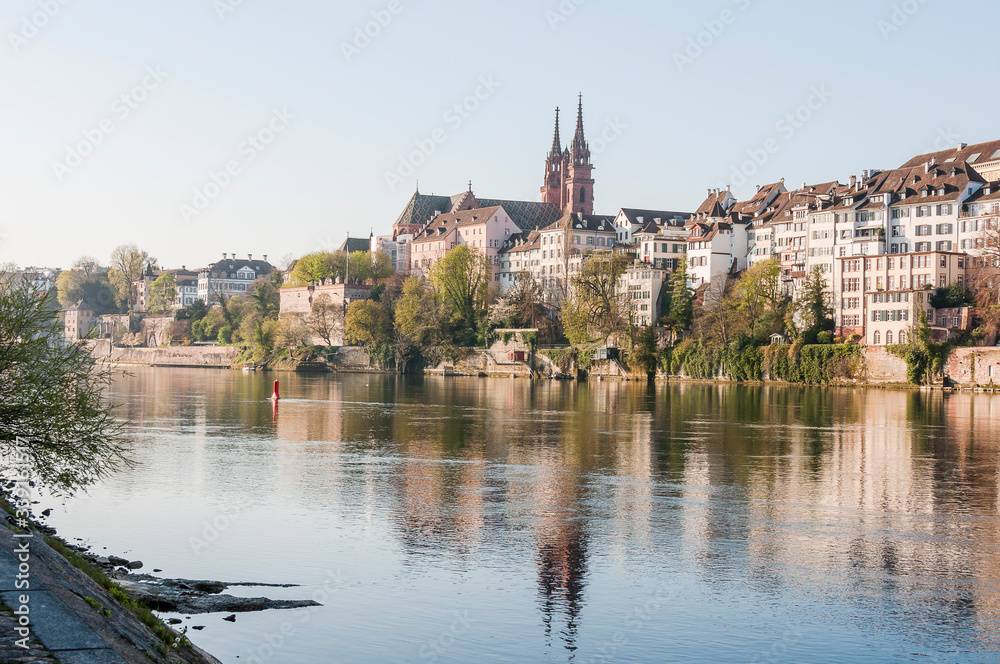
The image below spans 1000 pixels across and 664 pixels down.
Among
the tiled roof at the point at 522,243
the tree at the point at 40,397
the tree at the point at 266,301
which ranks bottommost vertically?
the tree at the point at 40,397

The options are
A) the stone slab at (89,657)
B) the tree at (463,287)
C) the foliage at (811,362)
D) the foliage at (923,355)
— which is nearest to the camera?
the stone slab at (89,657)

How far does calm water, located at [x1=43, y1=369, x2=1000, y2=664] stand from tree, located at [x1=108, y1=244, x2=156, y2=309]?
452 ft

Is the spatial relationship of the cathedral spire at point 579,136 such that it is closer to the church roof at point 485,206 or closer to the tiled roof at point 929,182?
the church roof at point 485,206

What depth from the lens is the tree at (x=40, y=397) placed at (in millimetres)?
15742

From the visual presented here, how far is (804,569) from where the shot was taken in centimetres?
1691

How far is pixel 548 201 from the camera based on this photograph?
152 m

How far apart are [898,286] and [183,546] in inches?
2724

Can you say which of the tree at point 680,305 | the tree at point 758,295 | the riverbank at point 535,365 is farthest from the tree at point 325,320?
the tree at point 758,295

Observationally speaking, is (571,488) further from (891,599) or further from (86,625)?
(86,625)

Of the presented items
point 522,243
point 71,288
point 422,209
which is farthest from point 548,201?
point 71,288

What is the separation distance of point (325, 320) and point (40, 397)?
4119 inches

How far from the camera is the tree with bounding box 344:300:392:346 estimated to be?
11169 cm

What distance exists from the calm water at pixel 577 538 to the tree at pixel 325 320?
7920 centimetres

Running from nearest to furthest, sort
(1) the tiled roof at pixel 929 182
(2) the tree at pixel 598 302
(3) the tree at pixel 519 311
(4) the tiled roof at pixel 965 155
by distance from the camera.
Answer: (1) the tiled roof at pixel 929 182
(4) the tiled roof at pixel 965 155
(2) the tree at pixel 598 302
(3) the tree at pixel 519 311
